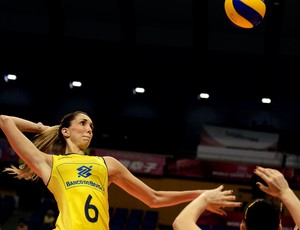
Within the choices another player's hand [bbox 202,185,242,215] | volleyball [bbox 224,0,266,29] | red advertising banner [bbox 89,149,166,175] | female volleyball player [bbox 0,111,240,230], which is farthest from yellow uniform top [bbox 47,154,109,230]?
red advertising banner [bbox 89,149,166,175]

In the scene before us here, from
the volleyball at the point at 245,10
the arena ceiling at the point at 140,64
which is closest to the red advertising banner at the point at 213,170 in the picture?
the arena ceiling at the point at 140,64

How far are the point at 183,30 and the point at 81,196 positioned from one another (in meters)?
18.2

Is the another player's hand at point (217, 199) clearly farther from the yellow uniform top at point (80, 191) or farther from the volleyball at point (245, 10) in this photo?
the volleyball at point (245, 10)

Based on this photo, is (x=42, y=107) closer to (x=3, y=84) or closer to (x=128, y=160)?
(x=3, y=84)

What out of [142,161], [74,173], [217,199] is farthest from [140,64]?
[217,199]

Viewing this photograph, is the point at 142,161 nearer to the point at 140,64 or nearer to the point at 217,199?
the point at 140,64

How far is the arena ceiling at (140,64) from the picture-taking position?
21.5m

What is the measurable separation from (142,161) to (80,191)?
51.2ft

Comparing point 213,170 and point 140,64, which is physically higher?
point 140,64

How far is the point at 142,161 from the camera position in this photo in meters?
20.1

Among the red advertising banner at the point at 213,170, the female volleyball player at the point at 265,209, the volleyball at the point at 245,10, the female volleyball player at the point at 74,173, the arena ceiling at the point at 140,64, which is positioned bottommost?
the female volleyball player at the point at 265,209

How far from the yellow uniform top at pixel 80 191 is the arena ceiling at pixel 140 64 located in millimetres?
16299

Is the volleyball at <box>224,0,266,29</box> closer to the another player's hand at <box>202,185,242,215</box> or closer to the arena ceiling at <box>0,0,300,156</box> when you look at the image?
the another player's hand at <box>202,185,242,215</box>

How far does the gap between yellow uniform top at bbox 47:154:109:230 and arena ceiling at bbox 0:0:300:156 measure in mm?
16299
